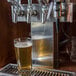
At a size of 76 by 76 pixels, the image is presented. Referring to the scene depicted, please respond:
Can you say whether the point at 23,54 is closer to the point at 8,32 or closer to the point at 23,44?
the point at 23,44

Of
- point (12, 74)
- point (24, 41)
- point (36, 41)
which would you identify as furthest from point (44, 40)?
point (12, 74)

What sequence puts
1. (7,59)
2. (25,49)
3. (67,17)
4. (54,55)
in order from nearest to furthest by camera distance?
(25,49)
(67,17)
(54,55)
(7,59)

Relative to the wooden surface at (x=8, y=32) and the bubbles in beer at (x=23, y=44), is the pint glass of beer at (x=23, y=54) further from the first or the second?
the wooden surface at (x=8, y=32)

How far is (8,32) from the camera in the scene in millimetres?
1158

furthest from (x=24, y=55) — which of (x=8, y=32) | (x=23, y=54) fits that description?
(x=8, y=32)

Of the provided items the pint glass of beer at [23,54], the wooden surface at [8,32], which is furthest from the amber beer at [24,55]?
the wooden surface at [8,32]

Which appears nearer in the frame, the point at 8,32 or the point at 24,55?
the point at 24,55

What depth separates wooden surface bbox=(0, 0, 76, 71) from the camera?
3.55ft

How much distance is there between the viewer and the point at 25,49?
2.52 feet

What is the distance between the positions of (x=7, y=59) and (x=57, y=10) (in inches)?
21.8

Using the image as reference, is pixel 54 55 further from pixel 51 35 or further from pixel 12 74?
pixel 12 74

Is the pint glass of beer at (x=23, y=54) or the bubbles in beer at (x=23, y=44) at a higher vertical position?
the bubbles in beer at (x=23, y=44)

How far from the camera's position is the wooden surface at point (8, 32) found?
A: 108 centimetres

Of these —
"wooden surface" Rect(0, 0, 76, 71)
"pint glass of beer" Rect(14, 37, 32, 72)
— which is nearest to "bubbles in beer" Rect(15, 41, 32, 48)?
"pint glass of beer" Rect(14, 37, 32, 72)
